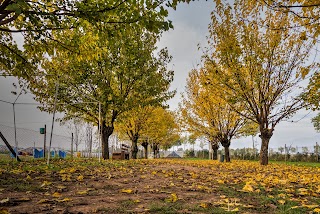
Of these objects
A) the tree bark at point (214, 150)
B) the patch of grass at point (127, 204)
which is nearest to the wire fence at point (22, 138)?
the patch of grass at point (127, 204)

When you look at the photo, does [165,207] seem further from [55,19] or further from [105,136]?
[105,136]

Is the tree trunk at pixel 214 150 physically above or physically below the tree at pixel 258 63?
below

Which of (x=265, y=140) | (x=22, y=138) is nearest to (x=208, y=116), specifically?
(x=265, y=140)

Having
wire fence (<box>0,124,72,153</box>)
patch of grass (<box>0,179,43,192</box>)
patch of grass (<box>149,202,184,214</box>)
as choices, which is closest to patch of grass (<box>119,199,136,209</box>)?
patch of grass (<box>149,202,184,214</box>)

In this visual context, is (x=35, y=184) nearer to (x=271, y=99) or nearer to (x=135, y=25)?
(x=135, y=25)

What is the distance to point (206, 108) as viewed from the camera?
22125mm

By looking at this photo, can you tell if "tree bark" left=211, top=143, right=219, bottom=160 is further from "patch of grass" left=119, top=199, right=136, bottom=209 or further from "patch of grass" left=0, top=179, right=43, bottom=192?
"patch of grass" left=119, top=199, right=136, bottom=209

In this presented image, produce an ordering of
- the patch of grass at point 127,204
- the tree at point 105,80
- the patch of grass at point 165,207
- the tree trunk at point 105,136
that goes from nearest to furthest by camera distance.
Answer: the patch of grass at point 165,207, the patch of grass at point 127,204, the tree at point 105,80, the tree trunk at point 105,136

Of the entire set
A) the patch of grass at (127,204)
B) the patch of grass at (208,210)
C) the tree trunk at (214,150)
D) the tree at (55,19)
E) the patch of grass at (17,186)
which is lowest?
the tree trunk at (214,150)

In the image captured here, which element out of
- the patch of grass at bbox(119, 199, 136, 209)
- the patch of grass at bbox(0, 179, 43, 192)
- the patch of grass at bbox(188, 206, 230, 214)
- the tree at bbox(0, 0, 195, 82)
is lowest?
the patch of grass at bbox(188, 206, 230, 214)

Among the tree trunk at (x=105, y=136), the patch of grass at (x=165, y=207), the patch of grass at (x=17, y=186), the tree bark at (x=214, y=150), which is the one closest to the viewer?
the patch of grass at (x=165, y=207)

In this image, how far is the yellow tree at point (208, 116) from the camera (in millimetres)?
21766

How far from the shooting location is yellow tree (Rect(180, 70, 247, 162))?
21.8m

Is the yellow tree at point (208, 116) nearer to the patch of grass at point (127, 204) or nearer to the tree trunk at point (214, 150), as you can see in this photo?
the tree trunk at point (214, 150)
